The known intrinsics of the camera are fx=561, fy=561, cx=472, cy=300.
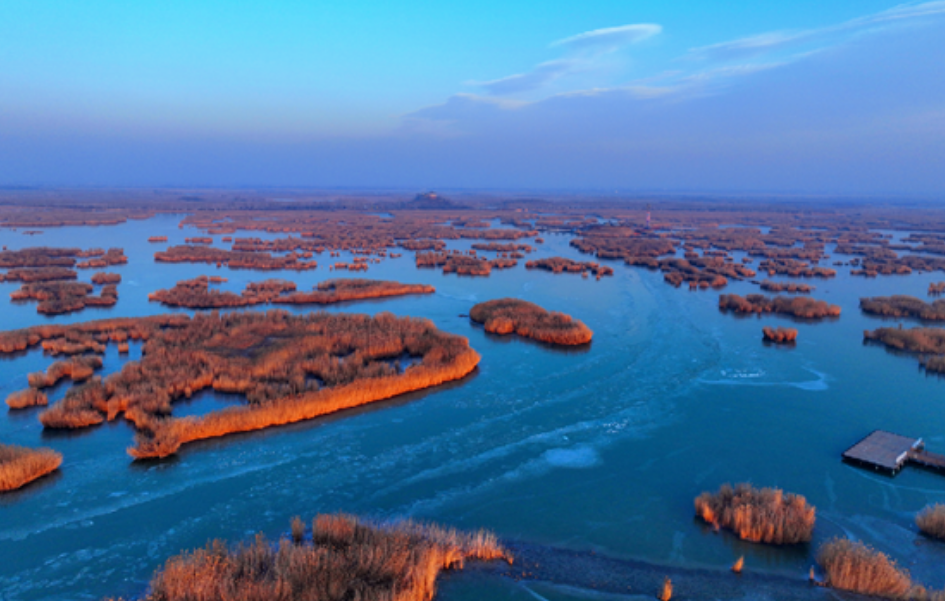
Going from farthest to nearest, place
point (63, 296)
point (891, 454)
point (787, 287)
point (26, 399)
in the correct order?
point (787, 287) → point (63, 296) → point (26, 399) → point (891, 454)

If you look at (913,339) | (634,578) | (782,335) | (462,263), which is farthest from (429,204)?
(634,578)

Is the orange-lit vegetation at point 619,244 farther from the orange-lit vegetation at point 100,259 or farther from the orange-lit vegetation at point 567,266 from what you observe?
the orange-lit vegetation at point 100,259

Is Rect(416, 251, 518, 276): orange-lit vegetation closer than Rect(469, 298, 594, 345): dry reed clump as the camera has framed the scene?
No

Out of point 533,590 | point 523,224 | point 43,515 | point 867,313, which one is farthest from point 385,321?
point 523,224

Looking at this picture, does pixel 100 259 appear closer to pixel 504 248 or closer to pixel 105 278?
pixel 105 278

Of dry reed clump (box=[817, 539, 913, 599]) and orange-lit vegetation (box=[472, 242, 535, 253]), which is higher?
orange-lit vegetation (box=[472, 242, 535, 253])

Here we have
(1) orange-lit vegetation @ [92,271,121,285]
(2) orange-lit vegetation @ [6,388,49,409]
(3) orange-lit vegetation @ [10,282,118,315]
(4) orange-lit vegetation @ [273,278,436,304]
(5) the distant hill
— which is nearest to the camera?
(2) orange-lit vegetation @ [6,388,49,409]

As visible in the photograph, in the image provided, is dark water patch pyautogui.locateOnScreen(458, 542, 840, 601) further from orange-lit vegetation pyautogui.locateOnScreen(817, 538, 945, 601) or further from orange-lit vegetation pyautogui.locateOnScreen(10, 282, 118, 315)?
orange-lit vegetation pyautogui.locateOnScreen(10, 282, 118, 315)

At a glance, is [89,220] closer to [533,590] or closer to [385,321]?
[385,321]

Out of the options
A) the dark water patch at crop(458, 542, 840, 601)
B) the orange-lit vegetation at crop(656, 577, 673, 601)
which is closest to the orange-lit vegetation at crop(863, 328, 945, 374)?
the dark water patch at crop(458, 542, 840, 601)
